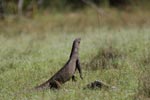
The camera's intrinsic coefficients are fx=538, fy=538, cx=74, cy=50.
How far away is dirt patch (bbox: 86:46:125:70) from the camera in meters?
10.6

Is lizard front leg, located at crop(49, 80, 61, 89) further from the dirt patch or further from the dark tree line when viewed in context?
the dark tree line

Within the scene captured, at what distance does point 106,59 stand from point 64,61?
1106mm

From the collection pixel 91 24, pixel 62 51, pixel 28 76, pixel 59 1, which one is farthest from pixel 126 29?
pixel 28 76

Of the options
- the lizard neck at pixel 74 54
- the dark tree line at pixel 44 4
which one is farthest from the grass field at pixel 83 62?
the dark tree line at pixel 44 4

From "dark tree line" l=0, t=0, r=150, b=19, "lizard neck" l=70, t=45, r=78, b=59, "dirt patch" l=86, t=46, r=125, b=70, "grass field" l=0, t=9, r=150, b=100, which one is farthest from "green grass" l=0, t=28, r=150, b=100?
"dark tree line" l=0, t=0, r=150, b=19

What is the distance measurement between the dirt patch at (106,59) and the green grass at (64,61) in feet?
0.36

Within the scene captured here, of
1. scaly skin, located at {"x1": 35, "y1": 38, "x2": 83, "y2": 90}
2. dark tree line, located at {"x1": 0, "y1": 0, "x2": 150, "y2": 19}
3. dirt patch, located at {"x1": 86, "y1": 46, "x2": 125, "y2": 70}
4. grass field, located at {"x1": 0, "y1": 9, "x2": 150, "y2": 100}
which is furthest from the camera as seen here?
dark tree line, located at {"x1": 0, "y1": 0, "x2": 150, "y2": 19}

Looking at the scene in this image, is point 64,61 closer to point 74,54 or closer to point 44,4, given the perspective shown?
point 74,54

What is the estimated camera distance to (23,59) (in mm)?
11906

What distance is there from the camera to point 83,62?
11336 millimetres

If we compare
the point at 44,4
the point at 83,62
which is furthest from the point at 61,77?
the point at 44,4

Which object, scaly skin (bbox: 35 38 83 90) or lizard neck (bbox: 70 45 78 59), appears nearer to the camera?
scaly skin (bbox: 35 38 83 90)

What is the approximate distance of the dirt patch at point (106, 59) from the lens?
418 inches

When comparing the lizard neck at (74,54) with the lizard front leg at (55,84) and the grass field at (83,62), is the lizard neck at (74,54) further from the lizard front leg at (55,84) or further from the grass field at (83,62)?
the lizard front leg at (55,84)
